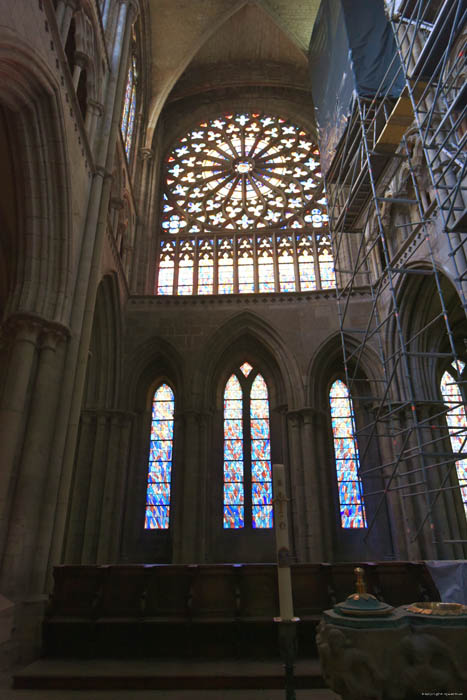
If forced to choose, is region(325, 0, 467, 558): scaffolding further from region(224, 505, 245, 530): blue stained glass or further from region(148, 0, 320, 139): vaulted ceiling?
region(148, 0, 320, 139): vaulted ceiling

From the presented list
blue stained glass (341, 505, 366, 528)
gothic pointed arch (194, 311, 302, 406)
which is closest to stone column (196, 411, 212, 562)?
gothic pointed arch (194, 311, 302, 406)

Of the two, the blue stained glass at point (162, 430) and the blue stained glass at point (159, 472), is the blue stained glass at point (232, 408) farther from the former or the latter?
the blue stained glass at point (159, 472)

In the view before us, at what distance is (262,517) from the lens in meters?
10.5

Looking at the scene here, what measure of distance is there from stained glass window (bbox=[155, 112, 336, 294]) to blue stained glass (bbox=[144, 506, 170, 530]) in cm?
578

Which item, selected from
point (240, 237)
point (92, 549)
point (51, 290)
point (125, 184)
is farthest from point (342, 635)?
point (240, 237)

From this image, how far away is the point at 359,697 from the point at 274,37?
18.6m

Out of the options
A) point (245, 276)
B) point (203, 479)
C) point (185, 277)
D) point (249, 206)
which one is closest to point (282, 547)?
point (203, 479)

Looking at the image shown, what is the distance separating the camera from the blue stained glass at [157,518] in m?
10.5

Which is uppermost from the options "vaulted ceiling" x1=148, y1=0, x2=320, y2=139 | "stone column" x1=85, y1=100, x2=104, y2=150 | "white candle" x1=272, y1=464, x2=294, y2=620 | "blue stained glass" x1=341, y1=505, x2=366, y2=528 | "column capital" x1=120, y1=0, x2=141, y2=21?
"vaulted ceiling" x1=148, y1=0, x2=320, y2=139

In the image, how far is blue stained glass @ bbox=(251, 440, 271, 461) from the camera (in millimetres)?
11055

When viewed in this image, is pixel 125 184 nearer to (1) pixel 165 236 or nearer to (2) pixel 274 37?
(1) pixel 165 236

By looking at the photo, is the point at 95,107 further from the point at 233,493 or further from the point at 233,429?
the point at 233,493

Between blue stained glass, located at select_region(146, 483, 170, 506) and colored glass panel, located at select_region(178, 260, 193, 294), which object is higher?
colored glass panel, located at select_region(178, 260, 193, 294)

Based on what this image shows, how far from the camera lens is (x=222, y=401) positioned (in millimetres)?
11672
